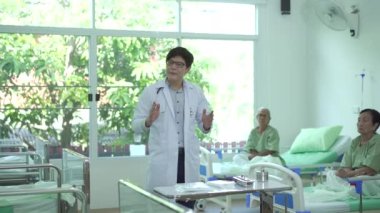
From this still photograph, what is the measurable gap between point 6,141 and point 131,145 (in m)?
1.33

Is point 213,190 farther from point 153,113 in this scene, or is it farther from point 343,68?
point 343,68

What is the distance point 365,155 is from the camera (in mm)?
4094

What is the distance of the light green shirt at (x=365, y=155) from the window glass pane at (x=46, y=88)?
2815 millimetres

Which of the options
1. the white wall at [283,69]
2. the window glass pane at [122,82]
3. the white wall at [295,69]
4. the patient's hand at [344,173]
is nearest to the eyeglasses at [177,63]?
the patient's hand at [344,173]

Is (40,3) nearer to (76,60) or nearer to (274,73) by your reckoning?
(76,60)

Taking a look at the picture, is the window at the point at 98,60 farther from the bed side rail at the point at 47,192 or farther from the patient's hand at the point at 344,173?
the bed side rail at the point at 47,192

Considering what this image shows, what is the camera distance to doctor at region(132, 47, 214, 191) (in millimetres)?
2820

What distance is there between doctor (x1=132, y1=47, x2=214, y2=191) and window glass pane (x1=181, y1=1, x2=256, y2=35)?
318 cm

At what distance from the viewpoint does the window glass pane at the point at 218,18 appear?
238 inches

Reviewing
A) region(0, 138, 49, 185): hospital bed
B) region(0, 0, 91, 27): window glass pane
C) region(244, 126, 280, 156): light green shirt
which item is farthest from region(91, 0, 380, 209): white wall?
region(0, 0, 91, 27): window glass pane

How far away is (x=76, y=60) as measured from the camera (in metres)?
5.60

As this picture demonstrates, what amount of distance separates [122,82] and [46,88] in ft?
2.70

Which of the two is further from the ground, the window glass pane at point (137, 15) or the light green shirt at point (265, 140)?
the window glass pane at point (137, 15)

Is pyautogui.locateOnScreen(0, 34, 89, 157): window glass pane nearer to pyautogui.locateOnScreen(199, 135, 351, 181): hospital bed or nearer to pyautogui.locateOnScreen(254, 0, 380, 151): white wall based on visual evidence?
pyautogui.locateOnScreen(199, 135, 351, 181): hospital bed
